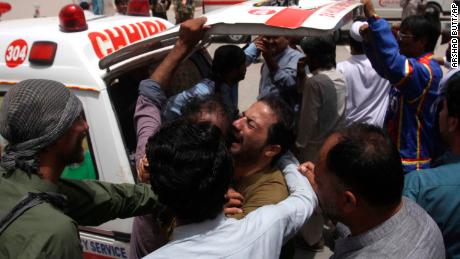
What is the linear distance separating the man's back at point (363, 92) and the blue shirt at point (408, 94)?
1.86 ft

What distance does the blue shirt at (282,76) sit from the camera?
3570mm

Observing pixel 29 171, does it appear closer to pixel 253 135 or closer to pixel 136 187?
pixel 136 187

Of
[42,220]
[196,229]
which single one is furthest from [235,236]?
[42,220]

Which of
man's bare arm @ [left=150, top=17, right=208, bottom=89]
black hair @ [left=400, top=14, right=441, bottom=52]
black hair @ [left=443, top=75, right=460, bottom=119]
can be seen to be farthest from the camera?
black hair @ [left=400, top=14, right=441, bottom=52]

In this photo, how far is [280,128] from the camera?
194 cm

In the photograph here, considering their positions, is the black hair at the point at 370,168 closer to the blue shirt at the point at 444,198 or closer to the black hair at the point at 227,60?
the blue shirt at the point at 444,198

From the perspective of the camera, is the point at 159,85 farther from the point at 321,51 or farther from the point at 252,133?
the point at 321,51

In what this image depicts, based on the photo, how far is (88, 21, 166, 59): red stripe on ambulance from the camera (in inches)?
95.1

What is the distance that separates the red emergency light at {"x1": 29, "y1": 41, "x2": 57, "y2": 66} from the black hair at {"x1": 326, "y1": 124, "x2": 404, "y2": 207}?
167cm

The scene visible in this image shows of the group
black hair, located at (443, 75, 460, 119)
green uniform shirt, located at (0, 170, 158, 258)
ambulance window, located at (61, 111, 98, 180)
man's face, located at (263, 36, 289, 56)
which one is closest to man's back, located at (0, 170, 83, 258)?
green uniform shirt, located at (0, 170, 158, 258)

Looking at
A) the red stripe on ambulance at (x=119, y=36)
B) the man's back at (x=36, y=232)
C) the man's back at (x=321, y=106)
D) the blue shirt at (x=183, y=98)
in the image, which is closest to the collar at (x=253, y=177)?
the blue shirt at (x=183, y=98)

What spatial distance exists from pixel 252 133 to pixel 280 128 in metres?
0.13

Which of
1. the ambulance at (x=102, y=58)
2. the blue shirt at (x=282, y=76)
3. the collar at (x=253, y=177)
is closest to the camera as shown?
the collar at (x=253, y=177)

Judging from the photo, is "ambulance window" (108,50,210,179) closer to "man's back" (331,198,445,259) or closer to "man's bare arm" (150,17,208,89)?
"man's bare arm" (150,17,208,89)
